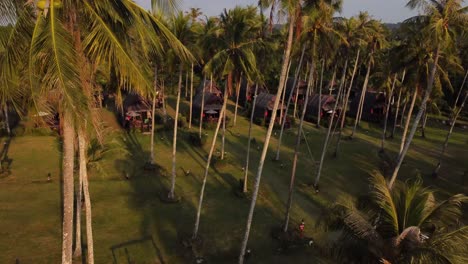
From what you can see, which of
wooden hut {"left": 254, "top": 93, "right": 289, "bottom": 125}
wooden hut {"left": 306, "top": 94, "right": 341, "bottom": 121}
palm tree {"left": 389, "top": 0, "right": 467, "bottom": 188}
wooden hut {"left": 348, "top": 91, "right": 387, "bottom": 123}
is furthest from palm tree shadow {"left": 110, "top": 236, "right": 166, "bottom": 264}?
wooden hut {"left": 348, "top": 91, "right": 387, "bottom": 123}

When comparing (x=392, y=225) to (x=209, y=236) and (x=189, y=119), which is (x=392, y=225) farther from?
(x=189, y=119)

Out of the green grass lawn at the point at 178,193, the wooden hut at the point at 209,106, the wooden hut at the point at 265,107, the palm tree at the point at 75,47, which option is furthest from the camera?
the wooden hut at the point at 265,107

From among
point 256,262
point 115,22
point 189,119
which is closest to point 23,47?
point 115,22

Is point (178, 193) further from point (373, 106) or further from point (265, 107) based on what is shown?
point (373, 106)

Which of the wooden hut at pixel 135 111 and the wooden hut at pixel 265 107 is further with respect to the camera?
the wooden hut at pixel 265 107

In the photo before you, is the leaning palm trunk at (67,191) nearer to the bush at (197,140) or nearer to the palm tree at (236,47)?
the palm tree at (236,47)

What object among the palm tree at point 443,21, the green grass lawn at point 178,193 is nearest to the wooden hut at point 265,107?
the green grass lawn at point 178,193
